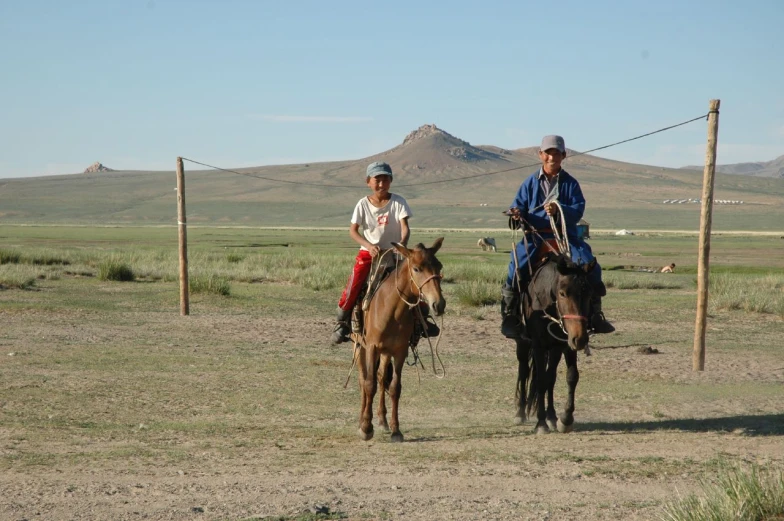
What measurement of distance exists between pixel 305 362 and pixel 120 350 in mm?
2941

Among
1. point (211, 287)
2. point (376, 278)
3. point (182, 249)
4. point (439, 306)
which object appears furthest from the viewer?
point (211, 287)

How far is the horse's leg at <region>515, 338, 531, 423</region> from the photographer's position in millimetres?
10422

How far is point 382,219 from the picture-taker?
9.58 meters

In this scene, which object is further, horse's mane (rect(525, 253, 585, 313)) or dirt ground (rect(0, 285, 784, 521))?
horse's mane (rect(525, 253, 585, 313))

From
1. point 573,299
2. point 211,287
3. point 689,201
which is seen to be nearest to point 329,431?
point 573,299

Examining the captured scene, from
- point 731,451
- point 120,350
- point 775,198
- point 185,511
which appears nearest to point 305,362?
point 120,350

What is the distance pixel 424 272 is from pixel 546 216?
2098mm

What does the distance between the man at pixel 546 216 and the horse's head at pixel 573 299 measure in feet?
1.75

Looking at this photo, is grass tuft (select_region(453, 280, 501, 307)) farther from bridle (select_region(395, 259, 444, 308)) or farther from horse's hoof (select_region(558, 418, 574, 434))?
bridle (select_region(395, 259, 444, 308))

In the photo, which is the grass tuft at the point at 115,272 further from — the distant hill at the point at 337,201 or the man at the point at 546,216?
the distant hill at the point at 337,201

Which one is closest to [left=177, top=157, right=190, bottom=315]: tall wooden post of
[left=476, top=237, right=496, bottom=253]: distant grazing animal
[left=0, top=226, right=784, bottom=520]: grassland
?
[left=0, top=226, right=784, bottom=520]: grassland

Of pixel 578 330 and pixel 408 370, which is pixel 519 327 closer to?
pixel 578 330

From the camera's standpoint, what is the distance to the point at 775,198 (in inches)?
6437

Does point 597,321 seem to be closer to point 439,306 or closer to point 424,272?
point 424,272
